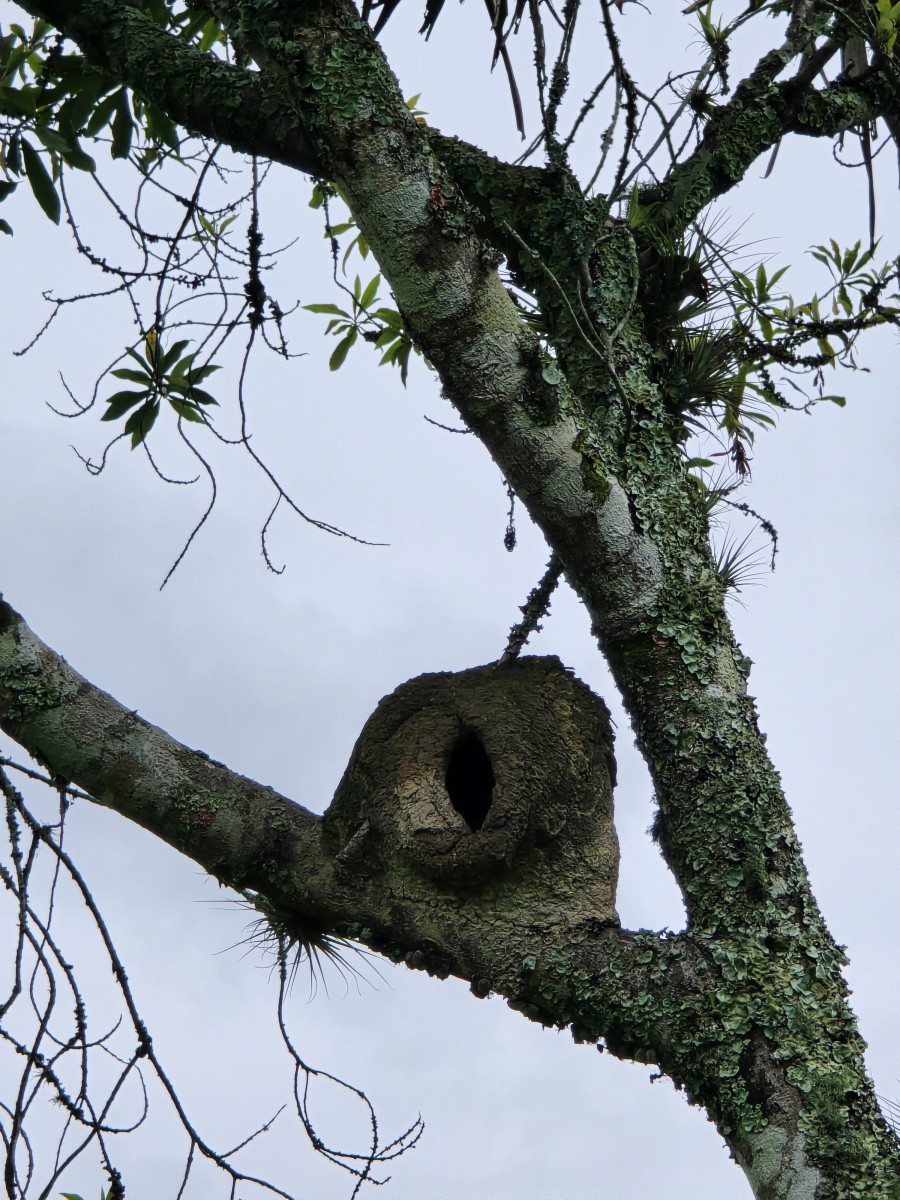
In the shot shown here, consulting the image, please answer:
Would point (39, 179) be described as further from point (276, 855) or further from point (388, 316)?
point (276, 855)

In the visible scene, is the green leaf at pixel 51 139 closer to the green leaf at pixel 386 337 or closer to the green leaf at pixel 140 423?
the green leaf at pixel 140 423

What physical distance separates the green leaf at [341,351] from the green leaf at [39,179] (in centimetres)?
120

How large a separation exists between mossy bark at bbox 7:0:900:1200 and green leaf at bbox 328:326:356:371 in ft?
3.89

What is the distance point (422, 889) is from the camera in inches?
99.3

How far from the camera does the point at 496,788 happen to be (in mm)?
2656

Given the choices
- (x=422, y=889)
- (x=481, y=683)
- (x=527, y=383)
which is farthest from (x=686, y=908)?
(x=527, y=383)

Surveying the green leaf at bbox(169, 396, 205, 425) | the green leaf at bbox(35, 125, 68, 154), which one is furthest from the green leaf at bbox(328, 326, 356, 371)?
the green leaf at bbox(35, 125, 68, 154)

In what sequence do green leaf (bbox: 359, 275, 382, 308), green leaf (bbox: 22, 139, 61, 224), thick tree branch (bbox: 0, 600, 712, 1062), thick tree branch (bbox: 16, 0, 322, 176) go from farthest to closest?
green leaf (bbox: 359, 275, 382, 308), green leaf (bbox: 22, 139, 61, 224), thick tree branch (bbox: 16, 0, 322, 176), thick tree branch (bbox: 0, 600, 712, 1062)

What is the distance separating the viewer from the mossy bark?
2.12 m

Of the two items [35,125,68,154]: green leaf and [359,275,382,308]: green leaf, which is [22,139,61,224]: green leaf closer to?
[35,125,68,154]: green leaf

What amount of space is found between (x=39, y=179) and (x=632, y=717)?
2152mm

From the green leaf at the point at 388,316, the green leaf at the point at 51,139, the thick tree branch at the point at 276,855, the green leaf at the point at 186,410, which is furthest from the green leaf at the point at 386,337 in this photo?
the thick tree branch at the point at 276,855

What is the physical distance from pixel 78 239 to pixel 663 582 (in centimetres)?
178

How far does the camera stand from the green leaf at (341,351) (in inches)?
157
